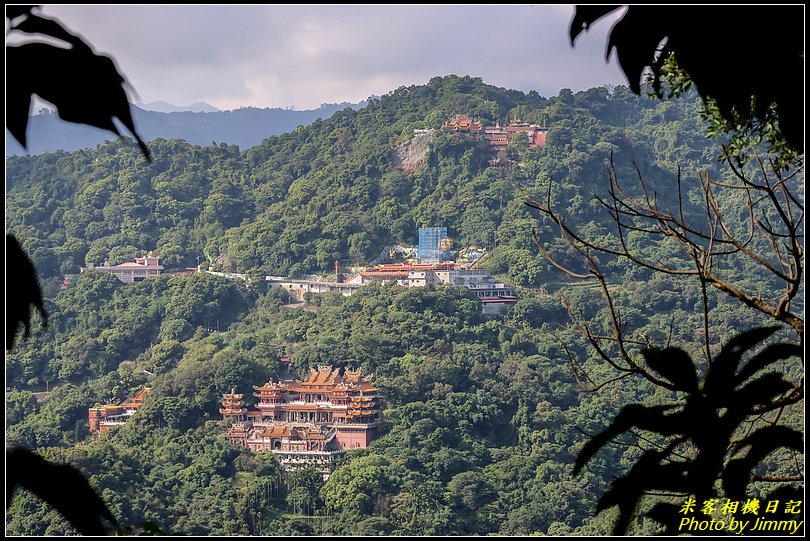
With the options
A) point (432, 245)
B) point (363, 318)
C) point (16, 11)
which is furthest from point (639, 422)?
point (432, 245)

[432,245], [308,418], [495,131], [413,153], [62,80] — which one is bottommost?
[308,418]

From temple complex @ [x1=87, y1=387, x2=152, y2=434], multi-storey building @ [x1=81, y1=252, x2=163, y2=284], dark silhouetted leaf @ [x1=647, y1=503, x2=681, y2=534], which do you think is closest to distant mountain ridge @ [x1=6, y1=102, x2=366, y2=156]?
multi-storey building @ [x1=81, y1=252, x2=163, y2=284]

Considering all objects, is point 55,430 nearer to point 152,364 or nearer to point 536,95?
point 152,364

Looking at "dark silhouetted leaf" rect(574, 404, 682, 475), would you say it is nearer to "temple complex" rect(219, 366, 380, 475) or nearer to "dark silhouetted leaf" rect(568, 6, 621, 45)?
"dark silhouetted leaf" rect(568, 6, 621, 45)

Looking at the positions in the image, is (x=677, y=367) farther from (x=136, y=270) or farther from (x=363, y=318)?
(x=136, y=270)

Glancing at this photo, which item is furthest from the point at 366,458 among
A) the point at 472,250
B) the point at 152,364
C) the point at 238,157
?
the point at 238,157
